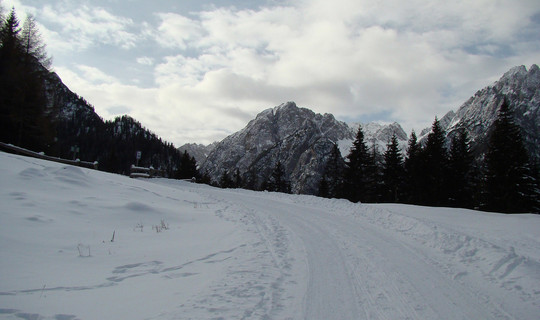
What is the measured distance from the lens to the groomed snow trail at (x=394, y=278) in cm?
462

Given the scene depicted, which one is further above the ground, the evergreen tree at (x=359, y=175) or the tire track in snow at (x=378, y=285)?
the evergreen tree at (x=359, y=175)

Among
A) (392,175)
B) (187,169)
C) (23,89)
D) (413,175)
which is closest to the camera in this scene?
(23,89)

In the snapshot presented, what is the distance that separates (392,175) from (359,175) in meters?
4.28

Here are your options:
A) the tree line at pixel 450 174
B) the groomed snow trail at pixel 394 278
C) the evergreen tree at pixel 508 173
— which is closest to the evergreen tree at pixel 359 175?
the tree line at pixel 450 174

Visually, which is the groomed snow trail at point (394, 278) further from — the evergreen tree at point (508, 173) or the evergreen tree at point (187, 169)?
the evergreen tree at point (187, 169)

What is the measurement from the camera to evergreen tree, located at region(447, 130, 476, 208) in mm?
33344

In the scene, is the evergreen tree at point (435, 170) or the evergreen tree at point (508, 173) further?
the evergreen tree at point (435, 170)


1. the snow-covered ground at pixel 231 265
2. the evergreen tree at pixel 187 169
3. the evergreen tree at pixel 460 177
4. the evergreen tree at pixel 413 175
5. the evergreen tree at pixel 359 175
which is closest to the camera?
the snow-covered ground at pixel 231 265

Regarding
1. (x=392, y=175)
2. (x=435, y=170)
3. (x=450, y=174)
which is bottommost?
(x=392, y=175)

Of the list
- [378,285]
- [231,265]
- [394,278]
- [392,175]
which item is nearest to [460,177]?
[392,175]

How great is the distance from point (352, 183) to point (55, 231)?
1466 inches

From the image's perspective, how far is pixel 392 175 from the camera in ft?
128

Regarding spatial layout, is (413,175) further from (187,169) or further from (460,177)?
(187,169)

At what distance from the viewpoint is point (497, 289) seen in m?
5.73
